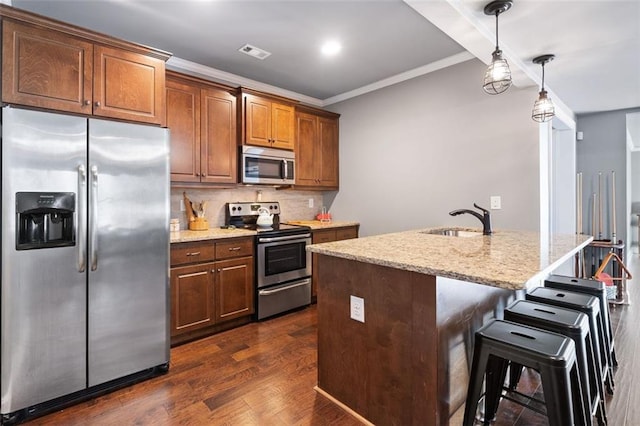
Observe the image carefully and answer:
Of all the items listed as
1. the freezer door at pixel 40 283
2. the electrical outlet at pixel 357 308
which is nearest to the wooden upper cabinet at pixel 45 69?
the freezer door at pixel 40 283

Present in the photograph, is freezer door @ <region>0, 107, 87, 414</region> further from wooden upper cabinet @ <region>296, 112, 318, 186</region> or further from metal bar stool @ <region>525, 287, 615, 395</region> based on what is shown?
metal bar stool @ <region>525, 287, 615, 395</region>

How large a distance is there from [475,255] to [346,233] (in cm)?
255

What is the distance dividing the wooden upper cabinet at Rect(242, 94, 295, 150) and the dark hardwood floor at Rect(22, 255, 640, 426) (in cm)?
204

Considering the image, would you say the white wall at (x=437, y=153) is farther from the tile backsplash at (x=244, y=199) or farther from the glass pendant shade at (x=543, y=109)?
the tile backsplash at (x=244, y=199)

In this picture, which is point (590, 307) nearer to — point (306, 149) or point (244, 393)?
point (244, 393)

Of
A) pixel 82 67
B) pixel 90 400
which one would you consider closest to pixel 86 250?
pixel 90 400

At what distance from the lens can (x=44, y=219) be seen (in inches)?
74.9

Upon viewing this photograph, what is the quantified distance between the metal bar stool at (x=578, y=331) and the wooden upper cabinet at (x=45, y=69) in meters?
2.87

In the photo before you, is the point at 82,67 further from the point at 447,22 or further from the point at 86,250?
the point at 447,22

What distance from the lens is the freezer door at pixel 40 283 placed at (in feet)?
5.77

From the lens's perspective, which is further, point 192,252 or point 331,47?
point 331,47

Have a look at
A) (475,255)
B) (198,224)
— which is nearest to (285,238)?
(198,224)

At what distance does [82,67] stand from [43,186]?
0.81 metres

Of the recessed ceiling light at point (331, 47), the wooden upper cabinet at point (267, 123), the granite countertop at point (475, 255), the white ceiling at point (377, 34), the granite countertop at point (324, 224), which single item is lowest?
the granite countertop at point (475, 255)
